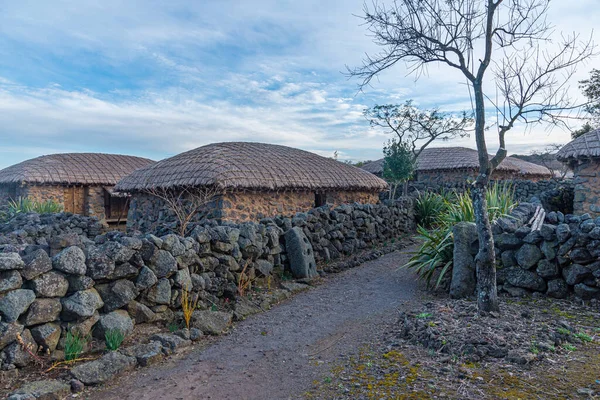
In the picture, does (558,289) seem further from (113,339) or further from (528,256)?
(113,339)

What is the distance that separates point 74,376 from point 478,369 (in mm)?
3965

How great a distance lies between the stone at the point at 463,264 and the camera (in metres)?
6.74

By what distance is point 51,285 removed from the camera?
4.67 meters

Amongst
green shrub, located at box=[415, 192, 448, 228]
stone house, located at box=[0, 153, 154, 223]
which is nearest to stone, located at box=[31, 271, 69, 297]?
green shrub, located at box=[415, 192, 448, 228]

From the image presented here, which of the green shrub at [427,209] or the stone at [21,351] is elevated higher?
the green shrub at [427,209]

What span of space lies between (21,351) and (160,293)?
6.01ft

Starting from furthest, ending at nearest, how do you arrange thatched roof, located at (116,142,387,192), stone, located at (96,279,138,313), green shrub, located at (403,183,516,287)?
thatched roof, located at (116,142,387,192)
green shrub, located at (403,183,516,287)
stone, located at (96,279,138,313)

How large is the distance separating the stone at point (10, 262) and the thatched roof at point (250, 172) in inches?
278

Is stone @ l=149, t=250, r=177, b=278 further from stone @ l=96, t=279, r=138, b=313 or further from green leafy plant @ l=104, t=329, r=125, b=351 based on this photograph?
green leafy plant @ l=104, t=329, r=125, b=351

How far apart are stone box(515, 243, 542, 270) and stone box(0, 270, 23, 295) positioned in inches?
270

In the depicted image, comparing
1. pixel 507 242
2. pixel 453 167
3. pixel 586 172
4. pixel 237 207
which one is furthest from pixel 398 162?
pixel 507 242

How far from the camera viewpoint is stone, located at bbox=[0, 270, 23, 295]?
430 centimetres

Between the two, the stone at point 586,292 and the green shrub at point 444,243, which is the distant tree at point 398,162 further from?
the stone at point 586,292

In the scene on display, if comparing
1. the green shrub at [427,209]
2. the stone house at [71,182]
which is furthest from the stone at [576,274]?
the stone house at [71,182]
